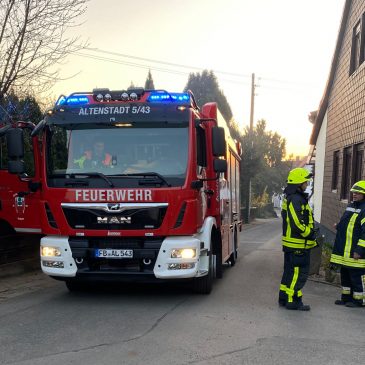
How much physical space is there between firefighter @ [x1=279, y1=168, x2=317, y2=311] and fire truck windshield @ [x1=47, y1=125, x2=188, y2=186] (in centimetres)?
149

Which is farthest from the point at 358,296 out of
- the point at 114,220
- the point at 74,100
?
the point at 74,100

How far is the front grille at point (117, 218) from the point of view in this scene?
646 cm

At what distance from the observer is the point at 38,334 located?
17.3 feet

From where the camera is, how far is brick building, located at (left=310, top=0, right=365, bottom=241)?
40.6 feet

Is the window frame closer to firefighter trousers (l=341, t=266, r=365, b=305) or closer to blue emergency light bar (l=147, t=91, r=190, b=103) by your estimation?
firefighter trousers (l=341, t=266, r=365, b=305)

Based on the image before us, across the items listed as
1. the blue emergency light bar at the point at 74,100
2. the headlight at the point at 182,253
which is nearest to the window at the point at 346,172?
the headlight at the point at 182,253

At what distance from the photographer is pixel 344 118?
1416cm

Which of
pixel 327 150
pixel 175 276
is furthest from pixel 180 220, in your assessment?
pixel 327 150

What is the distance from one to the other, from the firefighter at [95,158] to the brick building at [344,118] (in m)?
6.76

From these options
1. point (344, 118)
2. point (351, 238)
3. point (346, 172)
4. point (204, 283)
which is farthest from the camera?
point (344, 118)

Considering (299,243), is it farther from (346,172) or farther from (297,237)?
(346,172)

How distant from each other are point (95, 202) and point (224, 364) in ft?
9.65

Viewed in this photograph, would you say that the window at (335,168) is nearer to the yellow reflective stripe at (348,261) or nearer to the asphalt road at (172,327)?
the asphalt road at (172,327)

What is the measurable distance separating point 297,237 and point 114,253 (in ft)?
7.97
